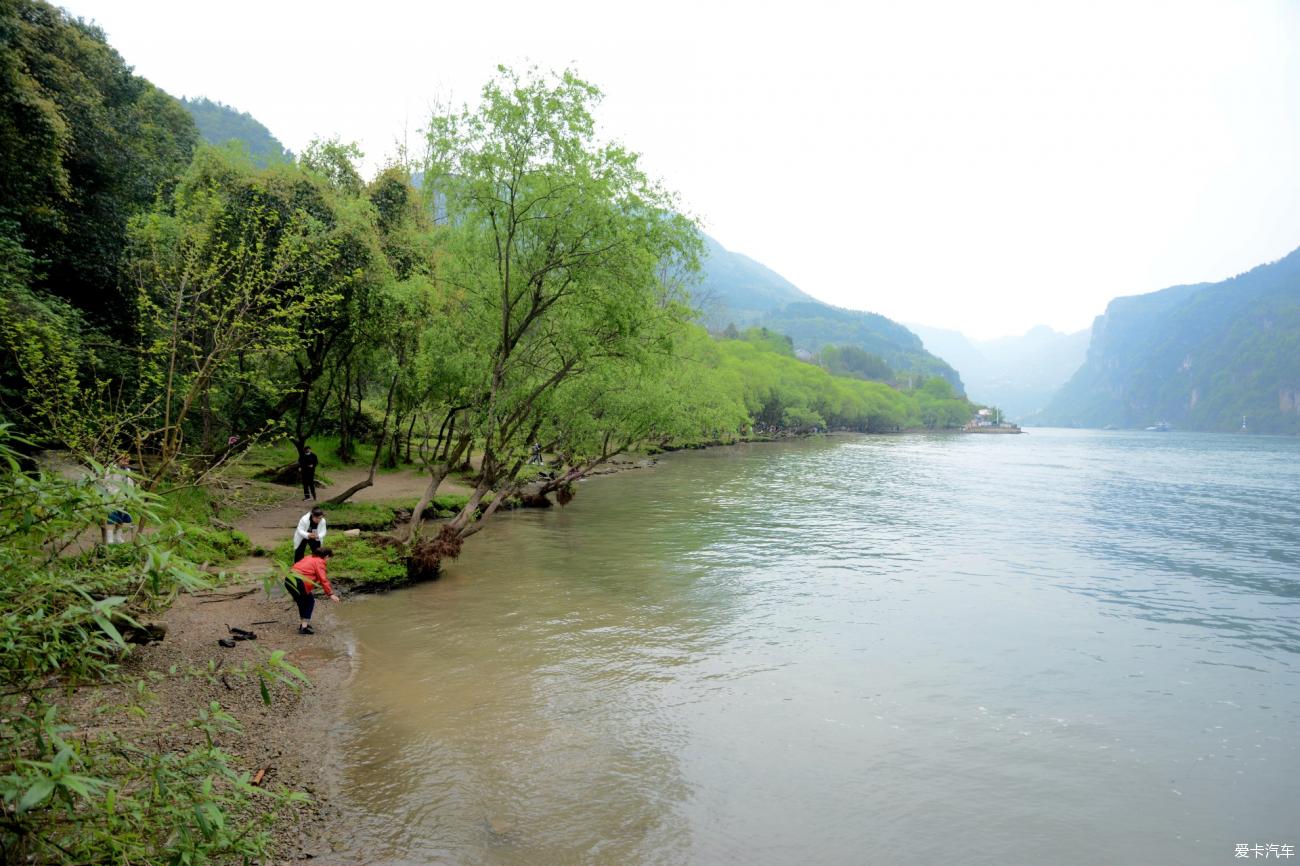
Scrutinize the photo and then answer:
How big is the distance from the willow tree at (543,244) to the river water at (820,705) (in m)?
6.72

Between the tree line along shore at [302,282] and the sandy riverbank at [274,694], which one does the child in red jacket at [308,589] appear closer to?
the sandy riverbank at [274,694]

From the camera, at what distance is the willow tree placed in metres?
18.1

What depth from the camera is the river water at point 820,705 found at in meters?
8.95

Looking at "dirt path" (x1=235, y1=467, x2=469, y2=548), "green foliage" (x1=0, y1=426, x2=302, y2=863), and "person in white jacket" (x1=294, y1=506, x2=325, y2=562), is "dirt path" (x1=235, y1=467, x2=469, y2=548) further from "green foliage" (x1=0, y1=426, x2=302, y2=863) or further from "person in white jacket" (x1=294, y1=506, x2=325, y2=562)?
"green foliage" (x1=0, y1=426, x2=302, y2=863)

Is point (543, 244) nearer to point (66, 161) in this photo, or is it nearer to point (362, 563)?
point (362, 563)

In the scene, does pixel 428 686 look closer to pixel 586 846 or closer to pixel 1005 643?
pixel 586 846

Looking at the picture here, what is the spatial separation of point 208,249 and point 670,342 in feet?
43.9

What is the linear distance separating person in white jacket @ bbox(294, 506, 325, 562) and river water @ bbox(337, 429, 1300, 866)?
2.13 m

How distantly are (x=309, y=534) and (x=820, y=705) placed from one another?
11.3 m

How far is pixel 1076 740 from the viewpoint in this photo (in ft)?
39.2

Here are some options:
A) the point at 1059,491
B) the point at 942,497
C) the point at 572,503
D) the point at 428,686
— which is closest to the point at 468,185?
the point at 428,686

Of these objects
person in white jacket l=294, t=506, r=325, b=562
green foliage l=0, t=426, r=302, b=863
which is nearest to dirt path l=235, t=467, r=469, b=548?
person in white jacket l=294, t=506, r=325, b=562

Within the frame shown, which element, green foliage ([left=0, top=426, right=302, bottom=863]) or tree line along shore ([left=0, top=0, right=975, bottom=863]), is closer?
green foliage ([left=0, top=426, right=302, bottom=863])

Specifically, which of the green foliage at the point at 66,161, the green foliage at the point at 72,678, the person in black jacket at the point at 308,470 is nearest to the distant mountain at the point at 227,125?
the green foliage at the point at 66,161
